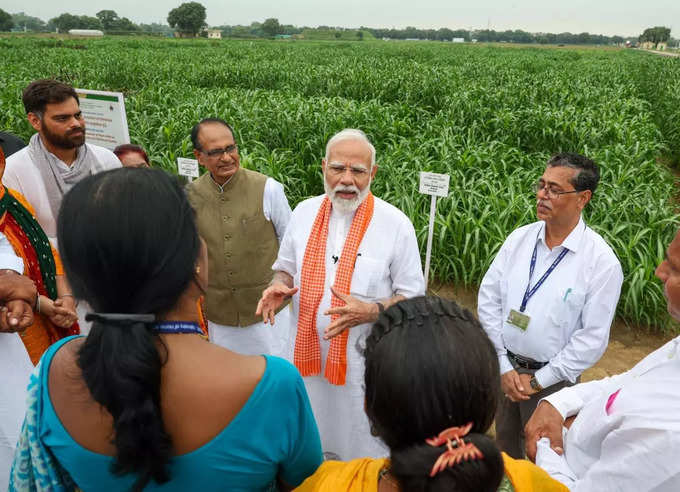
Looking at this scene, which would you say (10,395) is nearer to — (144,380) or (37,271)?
(37,271)

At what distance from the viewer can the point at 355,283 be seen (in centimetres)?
227

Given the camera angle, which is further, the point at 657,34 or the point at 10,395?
the point at 657,34

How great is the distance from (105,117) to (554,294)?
4.20 meters

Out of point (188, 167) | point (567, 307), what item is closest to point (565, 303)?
point (567, 307)

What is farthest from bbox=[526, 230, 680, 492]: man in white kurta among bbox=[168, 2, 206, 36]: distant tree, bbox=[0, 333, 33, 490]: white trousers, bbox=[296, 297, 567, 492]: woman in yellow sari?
bbox=[168, 2, 206, 36]: distant tree

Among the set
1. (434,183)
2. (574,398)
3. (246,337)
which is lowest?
(246,337)

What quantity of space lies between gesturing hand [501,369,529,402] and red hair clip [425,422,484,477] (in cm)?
155

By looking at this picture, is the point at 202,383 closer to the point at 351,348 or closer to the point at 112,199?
the point at 112,199

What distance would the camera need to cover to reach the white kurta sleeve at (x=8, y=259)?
6.54 feet

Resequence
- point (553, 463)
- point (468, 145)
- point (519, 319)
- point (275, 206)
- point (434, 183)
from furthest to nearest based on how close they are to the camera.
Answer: point (468, 145), point (434, 183), point (275, 206), point (519, 319), point (553, 463)

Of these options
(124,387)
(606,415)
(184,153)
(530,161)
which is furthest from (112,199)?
(530,161)

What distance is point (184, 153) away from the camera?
630 cm

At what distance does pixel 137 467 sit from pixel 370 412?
1.65 ft

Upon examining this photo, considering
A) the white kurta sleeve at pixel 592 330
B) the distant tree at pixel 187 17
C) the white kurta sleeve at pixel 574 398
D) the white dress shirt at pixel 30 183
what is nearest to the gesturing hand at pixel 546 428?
the white kurta sleeve at pixel 574 398
